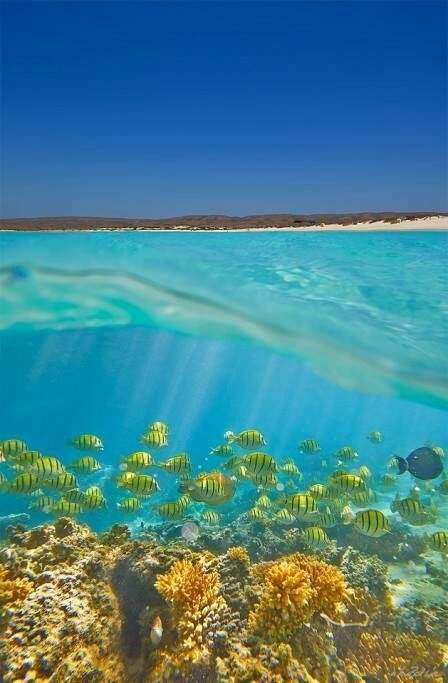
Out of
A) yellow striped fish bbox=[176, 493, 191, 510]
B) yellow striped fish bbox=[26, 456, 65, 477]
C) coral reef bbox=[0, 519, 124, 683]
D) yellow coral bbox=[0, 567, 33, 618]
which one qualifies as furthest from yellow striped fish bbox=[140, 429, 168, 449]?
yellow coral bbox=[0, 567, 33, 618]

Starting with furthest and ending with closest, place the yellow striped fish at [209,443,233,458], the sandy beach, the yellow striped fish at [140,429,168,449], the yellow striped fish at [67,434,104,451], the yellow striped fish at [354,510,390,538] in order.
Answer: the sandy beach < the yellow striped fish at [209,443,233,458] < the yellow striped fish at [67,434,104,451] < the yellow striped fish at [140,429,168,449] < the yellow striped fish at [354,510,390,538]

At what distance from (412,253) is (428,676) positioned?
38.8 feet

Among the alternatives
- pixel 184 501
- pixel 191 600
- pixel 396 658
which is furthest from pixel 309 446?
pixel 191 600

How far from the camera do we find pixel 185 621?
565cm

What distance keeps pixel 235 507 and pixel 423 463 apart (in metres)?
9.70

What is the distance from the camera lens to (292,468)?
1156cm

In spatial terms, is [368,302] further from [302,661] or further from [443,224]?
[302,661]

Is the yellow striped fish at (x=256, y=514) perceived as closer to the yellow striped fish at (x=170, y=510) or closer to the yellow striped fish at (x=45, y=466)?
the yellow striped fish at (x=170, y=510)

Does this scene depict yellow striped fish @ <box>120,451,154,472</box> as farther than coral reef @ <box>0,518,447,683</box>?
Yes

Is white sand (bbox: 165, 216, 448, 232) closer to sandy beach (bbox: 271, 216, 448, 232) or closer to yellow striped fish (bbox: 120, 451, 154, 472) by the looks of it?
sandy beach (bbox: 271, 216, 448, 232)

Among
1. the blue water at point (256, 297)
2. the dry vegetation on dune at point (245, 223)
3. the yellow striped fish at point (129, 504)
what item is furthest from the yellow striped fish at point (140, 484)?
the dry vegetation on dune at point (245, 223)

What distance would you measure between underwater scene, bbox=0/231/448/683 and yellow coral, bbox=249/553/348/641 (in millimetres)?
23

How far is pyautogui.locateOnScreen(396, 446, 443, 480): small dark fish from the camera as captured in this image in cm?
816

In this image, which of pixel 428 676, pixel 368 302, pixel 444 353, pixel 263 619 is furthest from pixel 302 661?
pixel 444 353
